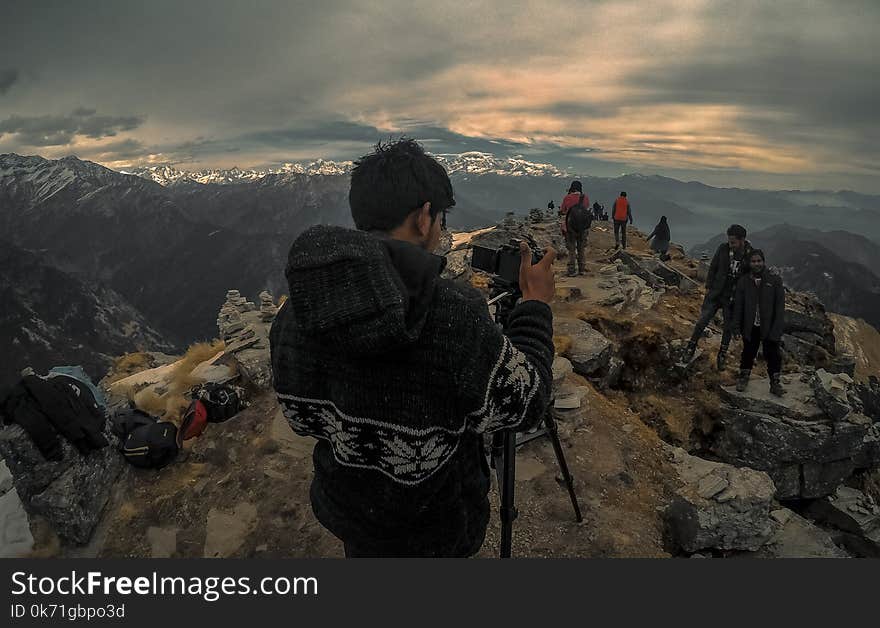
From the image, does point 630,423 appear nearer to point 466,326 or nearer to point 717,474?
point 717,474

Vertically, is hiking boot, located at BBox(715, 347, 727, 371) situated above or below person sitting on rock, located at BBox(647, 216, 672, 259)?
below

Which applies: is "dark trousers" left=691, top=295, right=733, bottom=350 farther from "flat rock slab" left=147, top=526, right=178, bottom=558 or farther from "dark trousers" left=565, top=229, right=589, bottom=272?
"flat rock slab" left=147, top=526, right=178, bottom=558

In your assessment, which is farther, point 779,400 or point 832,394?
point 779,400

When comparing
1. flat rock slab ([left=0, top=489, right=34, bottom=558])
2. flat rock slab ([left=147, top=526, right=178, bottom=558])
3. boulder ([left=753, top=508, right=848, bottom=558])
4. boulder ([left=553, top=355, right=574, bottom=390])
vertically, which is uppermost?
boulder ([left=553, top=355, right=574, bottom=390])

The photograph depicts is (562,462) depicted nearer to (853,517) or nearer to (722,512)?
(722,512)

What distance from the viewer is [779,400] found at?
9203 mm

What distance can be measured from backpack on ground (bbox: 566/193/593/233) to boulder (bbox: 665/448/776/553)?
1014 cm

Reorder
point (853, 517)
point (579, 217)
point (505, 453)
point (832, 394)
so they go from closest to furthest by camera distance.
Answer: point (505, 453)
point (853, 517)
point (832, 394)
point (579, 217)

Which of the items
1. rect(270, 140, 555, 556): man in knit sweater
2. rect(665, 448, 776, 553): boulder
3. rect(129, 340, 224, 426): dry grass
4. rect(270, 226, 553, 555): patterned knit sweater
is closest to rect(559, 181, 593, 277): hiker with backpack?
rect(665, 448, 776, 553): boulder

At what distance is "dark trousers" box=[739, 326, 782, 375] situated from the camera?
9062 millimetres

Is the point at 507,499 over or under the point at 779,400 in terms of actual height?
over

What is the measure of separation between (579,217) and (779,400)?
8.26 metres

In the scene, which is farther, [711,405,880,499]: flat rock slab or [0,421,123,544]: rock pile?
[711,405,880,499]: flat rock slab

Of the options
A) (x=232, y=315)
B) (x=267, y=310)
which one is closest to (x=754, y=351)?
(x=267, y=310)
